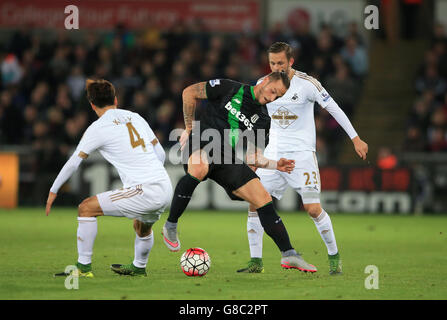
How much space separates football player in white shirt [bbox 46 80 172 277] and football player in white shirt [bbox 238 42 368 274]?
56.3 inches

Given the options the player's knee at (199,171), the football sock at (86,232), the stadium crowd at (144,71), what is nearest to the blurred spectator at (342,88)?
the stadium crowd at (144,71)

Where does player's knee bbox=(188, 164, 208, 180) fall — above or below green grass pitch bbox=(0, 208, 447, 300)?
above

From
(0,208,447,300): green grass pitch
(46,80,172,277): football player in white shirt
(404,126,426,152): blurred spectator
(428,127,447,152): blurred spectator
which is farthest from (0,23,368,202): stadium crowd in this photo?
(46,80,172,277): football player in white shirt

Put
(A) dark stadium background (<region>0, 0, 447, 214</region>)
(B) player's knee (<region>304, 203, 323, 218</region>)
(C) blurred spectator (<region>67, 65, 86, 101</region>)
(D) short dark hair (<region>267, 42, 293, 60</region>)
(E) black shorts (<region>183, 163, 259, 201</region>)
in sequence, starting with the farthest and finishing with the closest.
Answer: (C) blurred spectator (<region>67, 65, 86, 101</region>) → (A) dark stadium background (<region>0, 0, 447, 214</region>) → (B) player's knee (<region>304, 203, 323, 218</region>) → (D) short dark hair (<region>267, 42, 293, 60</region>) → (E) black shorts (<region>183, 163, 259, 201</region>)

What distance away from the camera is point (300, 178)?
902cm

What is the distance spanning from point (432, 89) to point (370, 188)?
393 centimetres

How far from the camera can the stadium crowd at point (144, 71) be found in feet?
67.2

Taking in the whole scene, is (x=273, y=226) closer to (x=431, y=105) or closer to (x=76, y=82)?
(x=431, y=105)

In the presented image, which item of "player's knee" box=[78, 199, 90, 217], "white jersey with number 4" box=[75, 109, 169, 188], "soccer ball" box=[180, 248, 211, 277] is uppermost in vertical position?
"white jersey with number 4" box=[75, 109, 169, 188]

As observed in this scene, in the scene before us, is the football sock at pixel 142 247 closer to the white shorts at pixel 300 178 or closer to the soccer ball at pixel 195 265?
the soccer ball at pixel 195 265

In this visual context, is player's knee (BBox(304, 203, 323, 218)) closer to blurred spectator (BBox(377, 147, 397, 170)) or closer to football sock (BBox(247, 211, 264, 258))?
football sock (BBox(247, 211, 264, 258))

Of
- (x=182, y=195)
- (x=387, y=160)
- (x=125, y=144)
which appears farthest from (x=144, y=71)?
(x=125, y=144)

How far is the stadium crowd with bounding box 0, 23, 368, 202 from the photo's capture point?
67.2 ft
